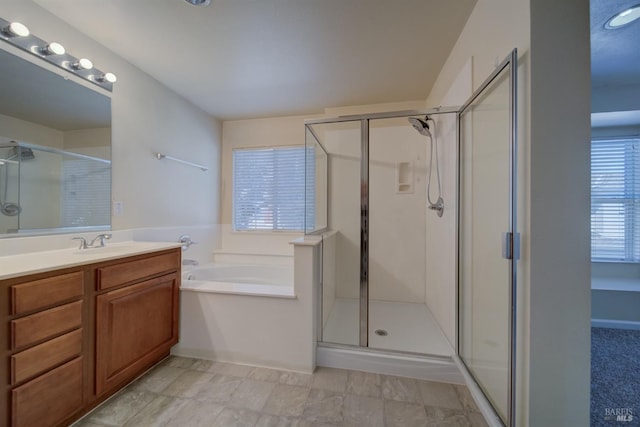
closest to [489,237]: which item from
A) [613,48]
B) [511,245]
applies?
[511,245]

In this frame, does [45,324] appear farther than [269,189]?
No

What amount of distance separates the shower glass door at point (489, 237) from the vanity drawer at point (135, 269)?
81.8 inches

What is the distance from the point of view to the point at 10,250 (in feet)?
4.36

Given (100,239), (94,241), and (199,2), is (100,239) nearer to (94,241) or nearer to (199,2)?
(94,241)

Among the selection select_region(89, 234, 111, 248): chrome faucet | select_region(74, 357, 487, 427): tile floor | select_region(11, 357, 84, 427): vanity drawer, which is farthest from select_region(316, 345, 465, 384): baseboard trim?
select_region(89, 234, 111, 248): chrome faucet

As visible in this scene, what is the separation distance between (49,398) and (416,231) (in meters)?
2.99

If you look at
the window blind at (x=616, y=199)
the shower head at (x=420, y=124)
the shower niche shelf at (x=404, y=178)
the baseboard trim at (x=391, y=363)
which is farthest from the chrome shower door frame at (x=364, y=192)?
the window blind at (x=616, y=199)

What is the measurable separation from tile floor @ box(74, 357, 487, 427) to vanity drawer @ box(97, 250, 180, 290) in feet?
2.34

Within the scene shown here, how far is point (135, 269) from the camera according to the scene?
58.1 inches

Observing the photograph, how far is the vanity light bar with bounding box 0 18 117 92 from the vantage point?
1.33 meters

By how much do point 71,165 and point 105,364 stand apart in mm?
1364

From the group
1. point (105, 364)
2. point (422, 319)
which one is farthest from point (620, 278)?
point (105, 364)

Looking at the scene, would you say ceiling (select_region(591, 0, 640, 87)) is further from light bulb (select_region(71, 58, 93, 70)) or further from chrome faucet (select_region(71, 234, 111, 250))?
chrome faucet (select_region(71, 234, 111, 250))

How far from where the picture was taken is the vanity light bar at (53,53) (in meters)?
1.33
